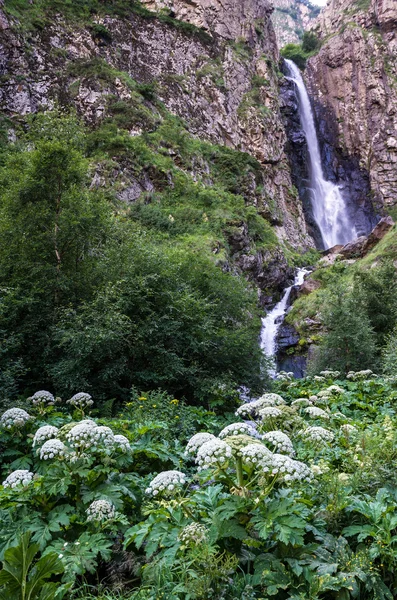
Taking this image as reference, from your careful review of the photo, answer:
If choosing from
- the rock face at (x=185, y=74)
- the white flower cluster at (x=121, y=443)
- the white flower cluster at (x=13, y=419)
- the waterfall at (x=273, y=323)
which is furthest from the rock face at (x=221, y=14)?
the white flower cluster at (x=121, y=443)

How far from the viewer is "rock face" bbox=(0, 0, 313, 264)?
26156mm

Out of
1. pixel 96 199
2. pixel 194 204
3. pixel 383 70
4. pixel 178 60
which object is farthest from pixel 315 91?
pixel 96 199

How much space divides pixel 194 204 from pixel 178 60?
803 inches

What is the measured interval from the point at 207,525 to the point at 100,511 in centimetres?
83

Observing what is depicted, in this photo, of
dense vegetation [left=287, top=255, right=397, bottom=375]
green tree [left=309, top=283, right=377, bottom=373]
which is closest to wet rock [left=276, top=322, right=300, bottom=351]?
dense vegetation [left=287, top=255, right=397, bottom=375]

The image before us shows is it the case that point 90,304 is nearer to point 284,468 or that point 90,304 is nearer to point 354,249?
point 284,468

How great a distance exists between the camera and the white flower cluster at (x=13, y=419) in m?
4.29

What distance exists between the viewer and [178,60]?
36562 millimetres

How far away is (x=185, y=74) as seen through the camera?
120 feet

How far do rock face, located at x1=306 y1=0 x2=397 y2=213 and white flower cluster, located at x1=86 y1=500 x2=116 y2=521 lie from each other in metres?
48.0

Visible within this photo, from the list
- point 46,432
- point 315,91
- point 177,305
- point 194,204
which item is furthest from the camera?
point 315,91

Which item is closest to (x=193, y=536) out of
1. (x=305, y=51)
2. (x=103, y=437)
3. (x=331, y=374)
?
(x=103, y=437)

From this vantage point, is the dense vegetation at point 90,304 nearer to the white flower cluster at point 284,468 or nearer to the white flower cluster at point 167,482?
the white flower cluster at point 167,482

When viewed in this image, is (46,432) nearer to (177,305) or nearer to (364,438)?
Answer: (364,438)
